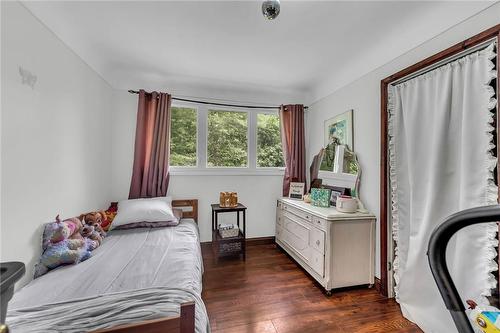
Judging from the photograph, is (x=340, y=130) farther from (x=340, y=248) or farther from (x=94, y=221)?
(x=94, y=221)

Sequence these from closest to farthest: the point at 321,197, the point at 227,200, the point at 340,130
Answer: the point at 321,197, the point at 340,130, the point at 227,200

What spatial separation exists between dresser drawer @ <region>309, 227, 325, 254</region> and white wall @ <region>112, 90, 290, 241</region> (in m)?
1.17

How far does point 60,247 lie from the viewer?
155 cm

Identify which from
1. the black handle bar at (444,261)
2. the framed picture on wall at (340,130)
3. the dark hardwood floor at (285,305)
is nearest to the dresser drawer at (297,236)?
the dark hardwood floor at (285,305)

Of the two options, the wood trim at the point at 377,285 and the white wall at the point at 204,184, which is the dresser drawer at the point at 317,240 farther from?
the white wall at the point at 204,184

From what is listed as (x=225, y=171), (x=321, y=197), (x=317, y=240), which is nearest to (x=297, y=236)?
(x=317, y=240)

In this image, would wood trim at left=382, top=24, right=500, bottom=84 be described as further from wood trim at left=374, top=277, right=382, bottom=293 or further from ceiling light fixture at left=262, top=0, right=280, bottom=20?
wood trim at left=374, top=277, right=382, bottom=293

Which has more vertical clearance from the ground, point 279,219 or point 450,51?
point 450,51

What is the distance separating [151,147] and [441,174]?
2.98 meters

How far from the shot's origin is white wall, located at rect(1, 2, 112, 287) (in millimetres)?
Answer: 1312

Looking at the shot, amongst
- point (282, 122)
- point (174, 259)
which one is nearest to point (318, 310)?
point (174, 259)

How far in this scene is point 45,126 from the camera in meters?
1.62

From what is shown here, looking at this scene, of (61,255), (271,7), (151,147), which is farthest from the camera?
(151,147)

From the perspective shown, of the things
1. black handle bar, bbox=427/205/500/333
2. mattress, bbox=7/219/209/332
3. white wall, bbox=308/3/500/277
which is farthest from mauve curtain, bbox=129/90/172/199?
black handle bar, bbox=427/205/500/333
